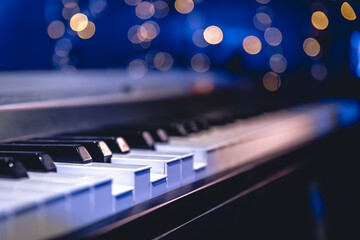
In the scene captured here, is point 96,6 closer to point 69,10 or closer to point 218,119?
point 69,10

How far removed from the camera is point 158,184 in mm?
760

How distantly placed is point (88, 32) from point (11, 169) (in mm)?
1431

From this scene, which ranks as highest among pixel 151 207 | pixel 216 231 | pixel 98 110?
pixel 98 110

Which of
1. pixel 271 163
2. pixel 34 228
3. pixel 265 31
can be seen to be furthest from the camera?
pixel 265 31

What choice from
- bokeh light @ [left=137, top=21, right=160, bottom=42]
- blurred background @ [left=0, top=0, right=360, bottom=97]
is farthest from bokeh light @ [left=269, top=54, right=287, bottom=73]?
bokeh light @ [left=137, top=21, right=160, bottom=42]

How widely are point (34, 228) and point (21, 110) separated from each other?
536 mm

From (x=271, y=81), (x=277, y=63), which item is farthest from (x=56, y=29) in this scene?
(x=277, y=63)

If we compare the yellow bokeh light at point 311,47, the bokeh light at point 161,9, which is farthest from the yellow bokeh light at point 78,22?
the yellow bokeh light at point 311,47

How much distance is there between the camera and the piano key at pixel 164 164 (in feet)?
2.60

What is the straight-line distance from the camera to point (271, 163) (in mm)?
1259

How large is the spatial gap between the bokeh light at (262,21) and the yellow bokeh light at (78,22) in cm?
312

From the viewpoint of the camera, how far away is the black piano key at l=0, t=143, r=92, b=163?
2.50ft

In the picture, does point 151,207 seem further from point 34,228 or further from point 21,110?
point 21,110

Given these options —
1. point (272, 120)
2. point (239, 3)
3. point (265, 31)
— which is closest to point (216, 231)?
point (272, 120)
